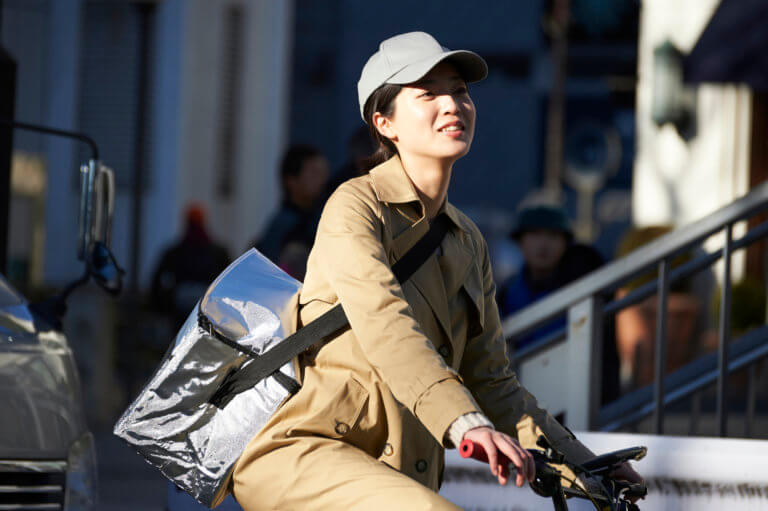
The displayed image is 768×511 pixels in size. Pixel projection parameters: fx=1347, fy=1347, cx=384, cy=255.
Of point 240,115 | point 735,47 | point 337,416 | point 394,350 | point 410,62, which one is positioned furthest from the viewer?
point 240,115

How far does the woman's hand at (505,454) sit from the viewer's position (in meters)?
2.25

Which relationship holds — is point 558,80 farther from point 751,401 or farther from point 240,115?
point 751,401

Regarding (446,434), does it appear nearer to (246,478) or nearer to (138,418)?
(246,478)

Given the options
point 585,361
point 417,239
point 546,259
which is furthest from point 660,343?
point 417,239

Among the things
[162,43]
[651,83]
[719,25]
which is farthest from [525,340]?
[162,43]

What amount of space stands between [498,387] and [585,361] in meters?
2.38

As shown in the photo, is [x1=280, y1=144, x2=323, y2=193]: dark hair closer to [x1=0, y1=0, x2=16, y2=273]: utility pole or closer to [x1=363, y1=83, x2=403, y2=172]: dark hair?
[x1=0, y1=0, x2=16, y2=273]: utility pole

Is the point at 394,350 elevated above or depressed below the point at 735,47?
below

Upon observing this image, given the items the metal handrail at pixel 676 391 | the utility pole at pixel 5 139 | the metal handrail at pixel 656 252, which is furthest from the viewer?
the metal handrail at pixel 676 391

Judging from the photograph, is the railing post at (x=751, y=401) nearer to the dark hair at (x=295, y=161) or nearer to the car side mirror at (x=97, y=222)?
the dark hair at (x=295, y=161)

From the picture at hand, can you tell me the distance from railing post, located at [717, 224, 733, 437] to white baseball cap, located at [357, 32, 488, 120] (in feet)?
8.29

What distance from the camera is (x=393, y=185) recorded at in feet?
9.30

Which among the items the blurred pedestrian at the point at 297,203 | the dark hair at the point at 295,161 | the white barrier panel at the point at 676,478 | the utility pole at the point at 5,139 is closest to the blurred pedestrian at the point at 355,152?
the blurred pedestrian at the point at 297,203

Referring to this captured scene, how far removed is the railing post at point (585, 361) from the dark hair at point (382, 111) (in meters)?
2.45
